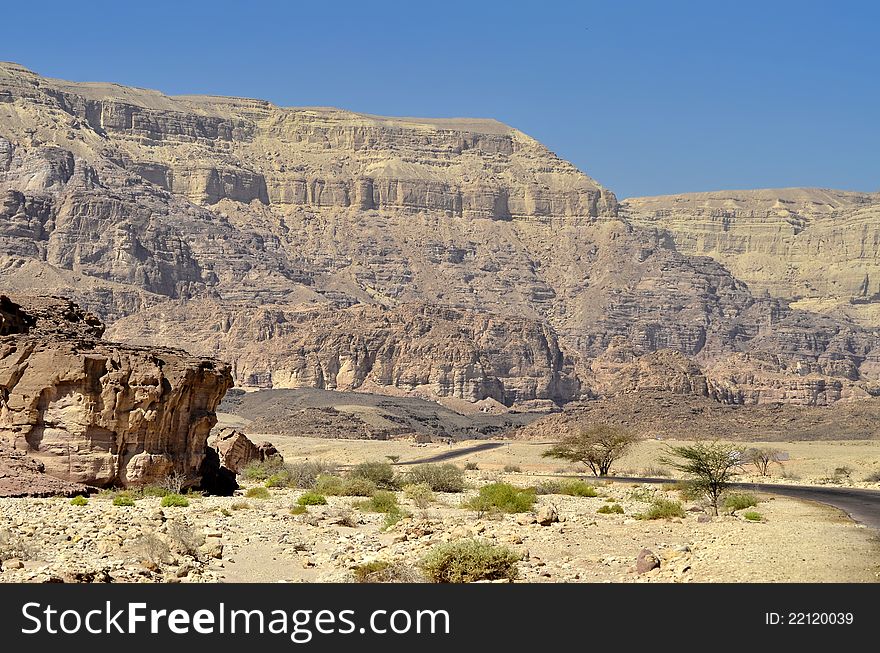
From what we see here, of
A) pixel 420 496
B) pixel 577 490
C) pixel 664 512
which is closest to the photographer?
pixel 664 512

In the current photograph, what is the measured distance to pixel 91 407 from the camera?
3794 cm

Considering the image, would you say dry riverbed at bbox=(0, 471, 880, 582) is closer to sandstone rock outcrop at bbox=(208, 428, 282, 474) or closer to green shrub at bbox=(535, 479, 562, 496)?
green shrub at bbox=(535, 479, 562, 496)

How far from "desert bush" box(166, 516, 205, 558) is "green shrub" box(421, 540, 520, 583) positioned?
4515 millimetres

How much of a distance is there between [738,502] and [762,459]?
38380 mm

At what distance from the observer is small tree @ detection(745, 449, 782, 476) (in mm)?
76312

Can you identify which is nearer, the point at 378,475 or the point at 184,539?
the point at 184,539

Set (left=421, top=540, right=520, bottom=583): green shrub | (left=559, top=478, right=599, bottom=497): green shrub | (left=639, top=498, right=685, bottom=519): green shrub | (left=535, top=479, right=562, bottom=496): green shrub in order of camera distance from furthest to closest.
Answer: (left=535, top=479, right=562, bottom=496): green shrub → (left=559, top=478, right=599, bottom=497): green shrub → (left=639, top=498, right=685, bottom=519): green shrub → (left=421, top=540, right=520, bottom=583): green shrub

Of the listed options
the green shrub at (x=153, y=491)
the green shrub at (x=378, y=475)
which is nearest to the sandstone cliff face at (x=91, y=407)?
the green shrub at (x=153, y=491)

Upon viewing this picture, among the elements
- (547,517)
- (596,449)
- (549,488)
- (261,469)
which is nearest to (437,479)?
(549,488)

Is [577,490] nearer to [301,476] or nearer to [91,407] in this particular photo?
[301,476]

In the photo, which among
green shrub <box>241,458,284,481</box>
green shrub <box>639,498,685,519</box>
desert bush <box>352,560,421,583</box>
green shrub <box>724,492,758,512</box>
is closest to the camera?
desert bush <box>352,560,421,583</box>

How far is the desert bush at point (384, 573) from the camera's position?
73.6 feet

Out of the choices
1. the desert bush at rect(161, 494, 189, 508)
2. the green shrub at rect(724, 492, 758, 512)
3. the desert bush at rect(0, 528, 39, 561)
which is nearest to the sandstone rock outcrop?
the green shrub at rect(724, 492, 758, 512)
